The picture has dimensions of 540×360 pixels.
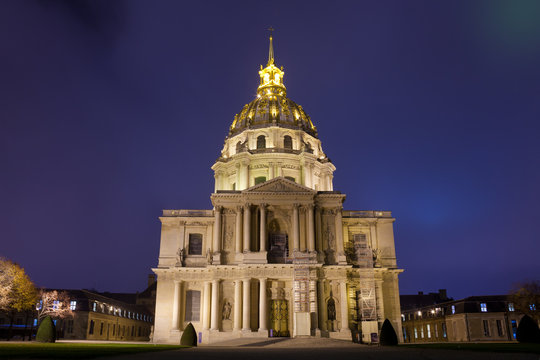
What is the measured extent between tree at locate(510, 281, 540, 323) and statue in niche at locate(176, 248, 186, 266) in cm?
3633

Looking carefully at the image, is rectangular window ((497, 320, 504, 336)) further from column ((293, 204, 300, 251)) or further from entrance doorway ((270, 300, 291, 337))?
column ((293, 204, 300, 251))

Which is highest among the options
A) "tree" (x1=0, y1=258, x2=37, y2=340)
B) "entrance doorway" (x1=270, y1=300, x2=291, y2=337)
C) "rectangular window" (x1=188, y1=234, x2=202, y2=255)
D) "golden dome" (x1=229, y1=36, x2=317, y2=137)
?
"golden dome" (x1=229, y1=36, x2=317, y2=137)

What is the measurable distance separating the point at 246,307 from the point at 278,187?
12235 millimetres

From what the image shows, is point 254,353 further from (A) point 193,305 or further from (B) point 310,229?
(A) point 193,305

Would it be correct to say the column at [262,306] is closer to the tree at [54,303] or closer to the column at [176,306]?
the column at [176,306]

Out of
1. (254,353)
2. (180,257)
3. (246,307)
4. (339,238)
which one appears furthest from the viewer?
(180,257)

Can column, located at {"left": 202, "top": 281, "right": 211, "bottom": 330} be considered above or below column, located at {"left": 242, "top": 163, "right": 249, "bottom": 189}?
below

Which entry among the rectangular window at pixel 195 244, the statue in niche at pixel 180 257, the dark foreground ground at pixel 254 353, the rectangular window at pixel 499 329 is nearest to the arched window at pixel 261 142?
the rectangular window at pixel 195 244

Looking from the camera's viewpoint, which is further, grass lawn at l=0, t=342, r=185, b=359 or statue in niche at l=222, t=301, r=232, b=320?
statue in niche at l=222, t=301, r=232, b=320

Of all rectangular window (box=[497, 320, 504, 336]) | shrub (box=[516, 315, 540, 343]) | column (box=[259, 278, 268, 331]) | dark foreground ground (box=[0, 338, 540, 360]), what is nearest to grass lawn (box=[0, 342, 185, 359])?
dark foreground ground (box=[0, 338, 540, 360])

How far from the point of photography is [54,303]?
169 feet

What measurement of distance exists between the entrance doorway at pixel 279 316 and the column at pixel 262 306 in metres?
2.15

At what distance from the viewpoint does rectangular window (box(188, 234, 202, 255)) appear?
4950 centimetres

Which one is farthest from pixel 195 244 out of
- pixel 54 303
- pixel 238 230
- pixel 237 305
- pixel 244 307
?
pixel 54 303
